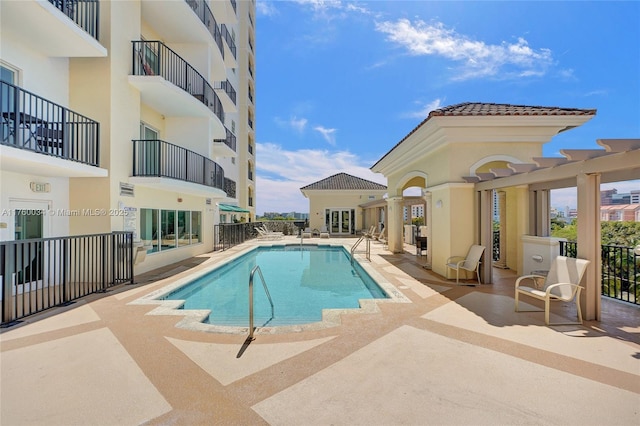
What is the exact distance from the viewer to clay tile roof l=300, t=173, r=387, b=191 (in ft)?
95.7

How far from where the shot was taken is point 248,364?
3.91 meters

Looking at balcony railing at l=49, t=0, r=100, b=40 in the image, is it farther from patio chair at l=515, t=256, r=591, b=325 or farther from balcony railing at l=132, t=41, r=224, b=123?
patio chair at l=515, t=256, r=591, b=325

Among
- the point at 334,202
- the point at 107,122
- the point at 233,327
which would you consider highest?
the point at 107,122

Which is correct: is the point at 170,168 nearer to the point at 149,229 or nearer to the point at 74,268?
the point at 149,229

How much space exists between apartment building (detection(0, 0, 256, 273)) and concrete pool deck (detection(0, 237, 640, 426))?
12.8ft

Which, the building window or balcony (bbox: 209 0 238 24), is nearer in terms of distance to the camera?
the building window

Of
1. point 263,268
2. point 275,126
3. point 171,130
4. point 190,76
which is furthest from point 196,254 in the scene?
point 275,126

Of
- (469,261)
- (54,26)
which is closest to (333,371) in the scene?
(469,261)

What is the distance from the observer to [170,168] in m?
11.0

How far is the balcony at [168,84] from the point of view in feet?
33.3

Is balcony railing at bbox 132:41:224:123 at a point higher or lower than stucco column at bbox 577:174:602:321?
higher

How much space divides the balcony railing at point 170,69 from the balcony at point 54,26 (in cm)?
156

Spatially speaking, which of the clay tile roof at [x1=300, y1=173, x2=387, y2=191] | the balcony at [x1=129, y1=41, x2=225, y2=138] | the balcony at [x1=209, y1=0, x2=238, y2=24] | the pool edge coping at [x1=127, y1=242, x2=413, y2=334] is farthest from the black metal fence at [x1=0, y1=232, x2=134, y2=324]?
the clay tile roof at [x1=300, y1=173, x2=387, y2=191]

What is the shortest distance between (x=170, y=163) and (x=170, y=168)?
20cm
